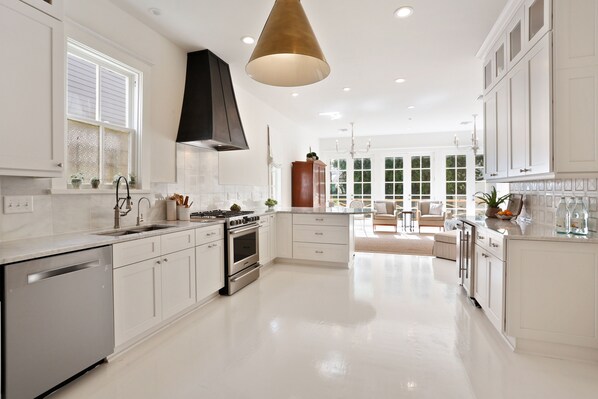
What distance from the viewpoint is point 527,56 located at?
98.6 inches

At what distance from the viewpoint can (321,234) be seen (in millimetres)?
4695

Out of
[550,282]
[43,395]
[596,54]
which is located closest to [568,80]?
[596,54]

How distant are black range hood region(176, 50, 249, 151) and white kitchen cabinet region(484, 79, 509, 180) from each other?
3035 mm

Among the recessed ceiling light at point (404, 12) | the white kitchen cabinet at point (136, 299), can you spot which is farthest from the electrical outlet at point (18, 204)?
the recessed ceiling light at point (404, 12)

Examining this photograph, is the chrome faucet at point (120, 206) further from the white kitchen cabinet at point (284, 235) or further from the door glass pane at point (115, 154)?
the white kitchen cabinet at point (284, 235)

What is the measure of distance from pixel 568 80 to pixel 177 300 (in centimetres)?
362

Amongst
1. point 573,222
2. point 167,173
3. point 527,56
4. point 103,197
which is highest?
point 527,56

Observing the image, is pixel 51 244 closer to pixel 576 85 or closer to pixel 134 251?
pixel 134 251

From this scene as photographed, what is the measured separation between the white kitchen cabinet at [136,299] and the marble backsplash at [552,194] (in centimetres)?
354

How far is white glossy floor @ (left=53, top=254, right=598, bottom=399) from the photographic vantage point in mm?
1829

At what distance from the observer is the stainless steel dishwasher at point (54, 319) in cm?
156

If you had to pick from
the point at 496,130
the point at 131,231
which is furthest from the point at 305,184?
the point at 131,231

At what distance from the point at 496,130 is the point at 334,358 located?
9.56 ft

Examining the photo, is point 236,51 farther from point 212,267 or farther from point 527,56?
point 527,56
